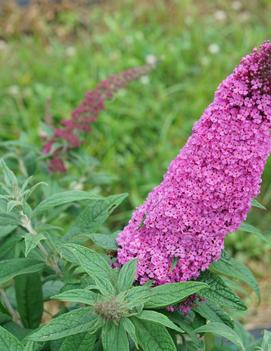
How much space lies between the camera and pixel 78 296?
1.48 metres

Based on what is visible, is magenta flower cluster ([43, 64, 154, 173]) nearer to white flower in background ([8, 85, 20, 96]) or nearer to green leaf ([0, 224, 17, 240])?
green leaf ([0, 224, 17, 240])

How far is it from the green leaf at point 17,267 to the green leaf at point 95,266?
306 mm

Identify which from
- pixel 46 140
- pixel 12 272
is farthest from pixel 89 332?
pixel 46 140

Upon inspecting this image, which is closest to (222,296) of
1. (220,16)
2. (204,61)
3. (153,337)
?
(153,337)

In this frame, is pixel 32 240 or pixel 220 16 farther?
pixel 220 16

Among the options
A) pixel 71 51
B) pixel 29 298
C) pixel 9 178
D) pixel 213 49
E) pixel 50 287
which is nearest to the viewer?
pixel 9 178

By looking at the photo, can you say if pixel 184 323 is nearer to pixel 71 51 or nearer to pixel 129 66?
pixel 129 66

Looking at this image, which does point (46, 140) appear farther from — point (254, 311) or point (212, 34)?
point (212, 34)

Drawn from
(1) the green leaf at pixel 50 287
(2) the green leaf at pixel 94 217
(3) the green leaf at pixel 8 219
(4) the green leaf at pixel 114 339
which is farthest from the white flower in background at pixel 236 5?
(4) the green leaf at pixel 114 339

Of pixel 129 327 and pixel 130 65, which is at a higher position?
pixel 130 65

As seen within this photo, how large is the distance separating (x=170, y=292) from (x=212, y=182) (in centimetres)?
26

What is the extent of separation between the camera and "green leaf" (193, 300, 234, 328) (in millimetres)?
1740

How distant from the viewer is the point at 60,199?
5.96ft

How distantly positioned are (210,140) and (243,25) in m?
4.33
